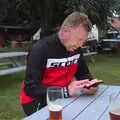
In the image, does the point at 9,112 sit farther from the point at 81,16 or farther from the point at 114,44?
the point at 114,44

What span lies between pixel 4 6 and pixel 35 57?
18599 mm

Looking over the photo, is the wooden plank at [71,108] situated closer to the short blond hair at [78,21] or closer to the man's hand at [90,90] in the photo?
the man's hand at [90,90]

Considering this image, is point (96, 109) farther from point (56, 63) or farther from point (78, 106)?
point (56, 63)

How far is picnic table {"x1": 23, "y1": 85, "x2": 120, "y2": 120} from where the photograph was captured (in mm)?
2775

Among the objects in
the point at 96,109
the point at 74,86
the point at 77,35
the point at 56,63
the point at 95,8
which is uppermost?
the point at 95,8

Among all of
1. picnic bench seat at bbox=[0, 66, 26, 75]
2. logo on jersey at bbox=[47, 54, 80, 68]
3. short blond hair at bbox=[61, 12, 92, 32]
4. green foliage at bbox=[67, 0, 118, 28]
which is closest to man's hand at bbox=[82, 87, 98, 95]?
logo on jersey at bbox=[47, 54, 80, 68]

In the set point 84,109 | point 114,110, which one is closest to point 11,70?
point 84,109

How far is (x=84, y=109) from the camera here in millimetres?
Result: 3035

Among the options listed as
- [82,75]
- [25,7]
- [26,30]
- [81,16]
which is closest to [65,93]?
[81,16]

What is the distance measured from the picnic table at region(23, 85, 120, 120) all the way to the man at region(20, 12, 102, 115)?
0.26 feet

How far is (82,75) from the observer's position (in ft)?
13.6

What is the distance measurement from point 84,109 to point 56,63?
28.5 inches

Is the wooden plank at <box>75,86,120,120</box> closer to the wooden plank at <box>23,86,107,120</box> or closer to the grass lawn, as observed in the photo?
the wooden plank at <box>23,86,107,120</box>

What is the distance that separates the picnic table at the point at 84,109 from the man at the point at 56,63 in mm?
80
